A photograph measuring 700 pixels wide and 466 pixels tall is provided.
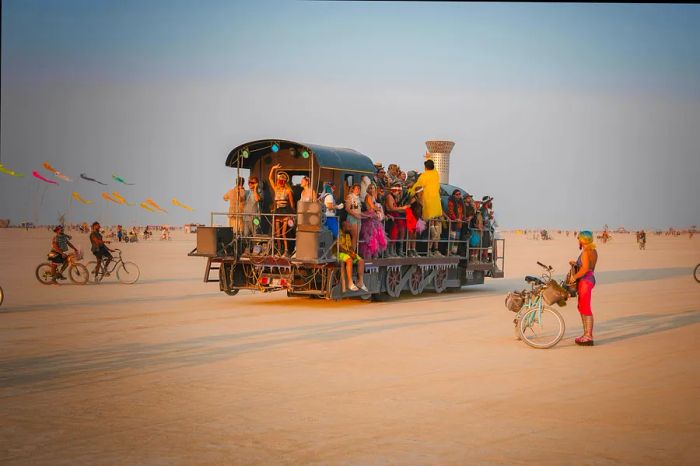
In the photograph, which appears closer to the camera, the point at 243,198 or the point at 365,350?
the point at 365,350

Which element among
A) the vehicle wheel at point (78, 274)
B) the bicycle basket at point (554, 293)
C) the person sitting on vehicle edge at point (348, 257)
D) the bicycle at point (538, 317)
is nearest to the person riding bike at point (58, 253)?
the vehicle wheel at point (78, 274)

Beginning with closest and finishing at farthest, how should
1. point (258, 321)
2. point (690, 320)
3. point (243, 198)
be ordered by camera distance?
point (258, 321)
point (690, 320)
point (243, 198)

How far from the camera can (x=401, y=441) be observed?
7.79 m

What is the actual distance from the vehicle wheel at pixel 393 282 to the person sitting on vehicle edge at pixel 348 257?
180 centimetres

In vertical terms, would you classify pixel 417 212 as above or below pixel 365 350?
above

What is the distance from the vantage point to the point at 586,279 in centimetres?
1374

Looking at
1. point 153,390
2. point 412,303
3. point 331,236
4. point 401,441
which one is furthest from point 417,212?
point 401,441

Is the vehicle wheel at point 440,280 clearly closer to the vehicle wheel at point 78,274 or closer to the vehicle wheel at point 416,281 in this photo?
the vehicle wheel at point 416,281

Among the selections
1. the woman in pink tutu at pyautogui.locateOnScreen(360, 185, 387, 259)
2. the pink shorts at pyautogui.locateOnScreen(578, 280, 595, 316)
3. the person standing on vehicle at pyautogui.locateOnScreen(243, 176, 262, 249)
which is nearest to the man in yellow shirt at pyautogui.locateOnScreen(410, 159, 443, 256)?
the woman in pink tutu at pyautogui.locateOnScreen(360, 185, 387, 259)

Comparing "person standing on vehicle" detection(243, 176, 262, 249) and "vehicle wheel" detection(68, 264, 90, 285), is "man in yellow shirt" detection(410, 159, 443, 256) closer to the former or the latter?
"person standing on vehicle" detection(243, 176, 262, 249)

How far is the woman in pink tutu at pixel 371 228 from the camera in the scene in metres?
19.9

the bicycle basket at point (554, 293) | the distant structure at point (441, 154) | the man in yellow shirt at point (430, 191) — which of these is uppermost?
the distant structure at point (441, 154)

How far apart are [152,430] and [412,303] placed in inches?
527

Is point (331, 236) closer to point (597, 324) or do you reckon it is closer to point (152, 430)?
point (597, 324)
